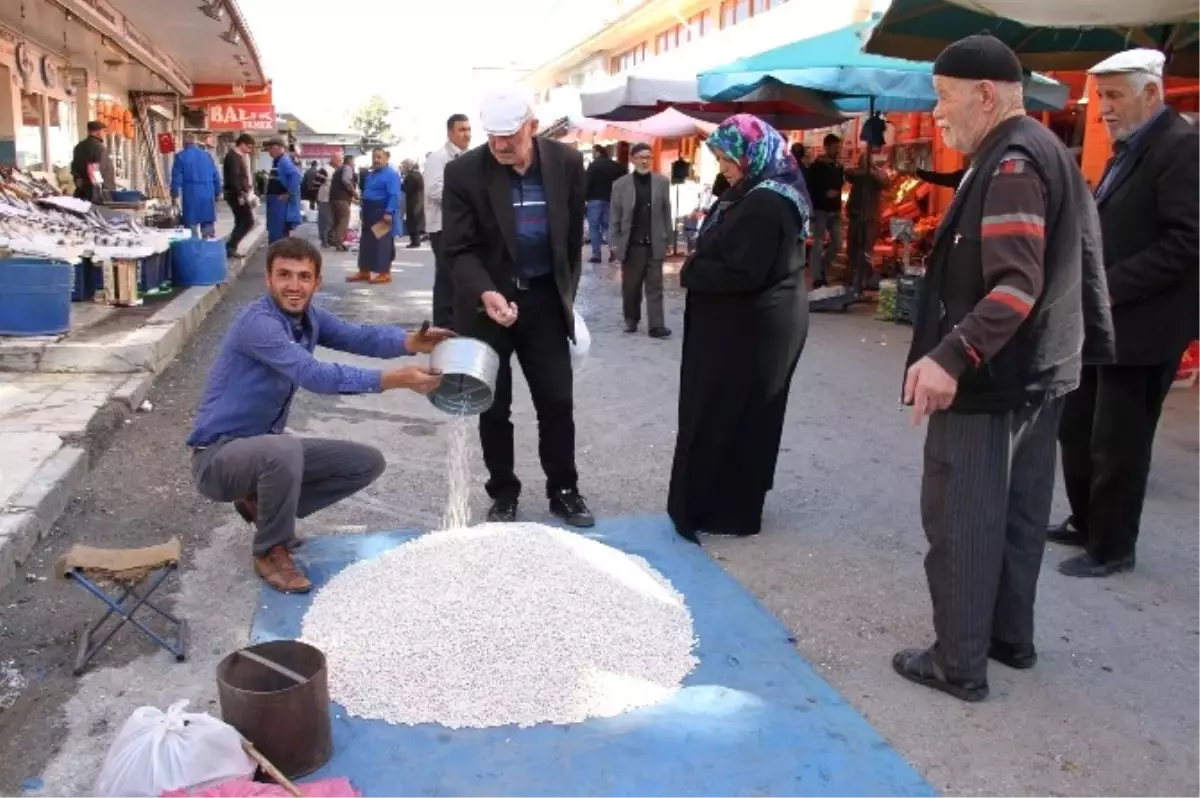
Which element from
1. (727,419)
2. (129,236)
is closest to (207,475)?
(727,419)

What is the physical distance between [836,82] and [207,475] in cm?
712

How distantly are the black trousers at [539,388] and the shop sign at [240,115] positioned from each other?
75.3 feet

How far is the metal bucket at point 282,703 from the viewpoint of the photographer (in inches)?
100

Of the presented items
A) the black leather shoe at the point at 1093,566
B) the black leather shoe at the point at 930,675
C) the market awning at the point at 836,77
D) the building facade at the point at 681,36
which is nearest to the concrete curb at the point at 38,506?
the black leather shoe at the point at 930,675

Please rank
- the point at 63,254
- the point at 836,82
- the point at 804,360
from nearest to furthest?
the point at 63,254 → the point at 804,360 → the point at 836,82

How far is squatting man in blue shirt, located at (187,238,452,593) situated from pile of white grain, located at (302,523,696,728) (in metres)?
0.35

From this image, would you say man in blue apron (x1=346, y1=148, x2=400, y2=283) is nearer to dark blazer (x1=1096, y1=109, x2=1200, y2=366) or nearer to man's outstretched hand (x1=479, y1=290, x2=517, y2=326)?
man's outstretched hand (x1=479, y1=290, x2=517, y2=326)

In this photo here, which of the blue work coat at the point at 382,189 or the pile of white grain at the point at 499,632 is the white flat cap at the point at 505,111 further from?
the blue work coat at the point at 382,189

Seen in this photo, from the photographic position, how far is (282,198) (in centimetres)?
1575

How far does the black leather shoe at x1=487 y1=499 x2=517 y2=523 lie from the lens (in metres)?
4.56

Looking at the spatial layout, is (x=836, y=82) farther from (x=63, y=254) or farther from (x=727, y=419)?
(x=63, y=254)

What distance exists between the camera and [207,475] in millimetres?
3693

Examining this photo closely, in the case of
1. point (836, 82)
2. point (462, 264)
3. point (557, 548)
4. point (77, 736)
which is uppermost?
point (836, 82)

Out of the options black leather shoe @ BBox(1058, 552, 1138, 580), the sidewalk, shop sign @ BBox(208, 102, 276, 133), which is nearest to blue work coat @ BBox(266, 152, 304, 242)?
the sidewalk
